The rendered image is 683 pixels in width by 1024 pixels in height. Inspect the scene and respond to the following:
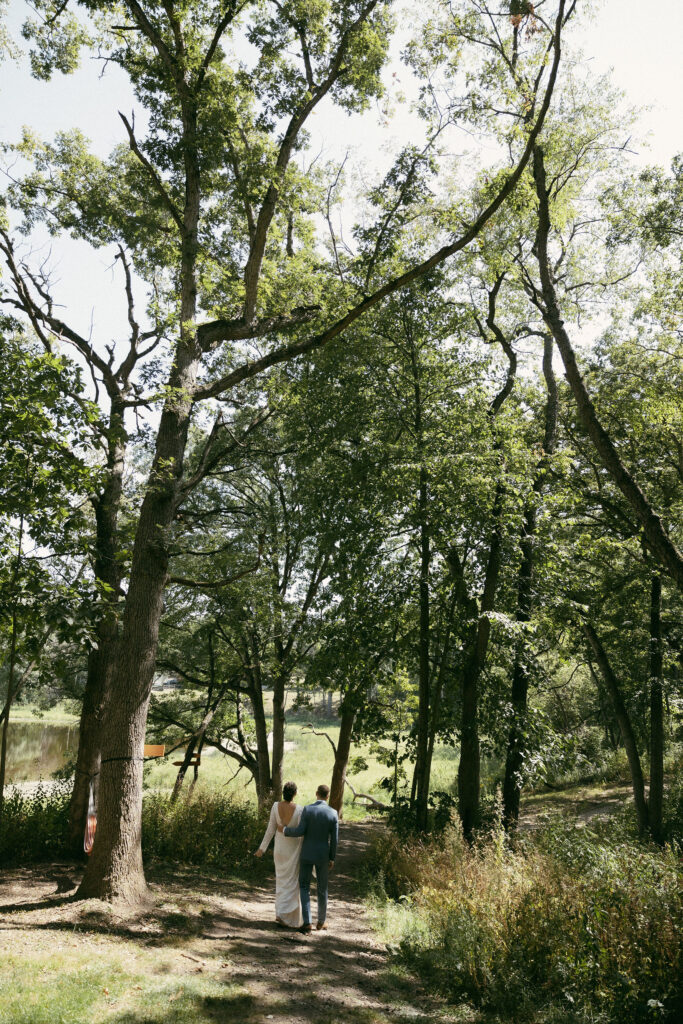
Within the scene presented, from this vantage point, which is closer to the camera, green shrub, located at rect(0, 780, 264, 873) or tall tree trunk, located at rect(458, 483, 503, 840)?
green shrub, located at rect(0, 780, 264, 873)

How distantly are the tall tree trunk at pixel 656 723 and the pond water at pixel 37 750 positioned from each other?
15.1 m

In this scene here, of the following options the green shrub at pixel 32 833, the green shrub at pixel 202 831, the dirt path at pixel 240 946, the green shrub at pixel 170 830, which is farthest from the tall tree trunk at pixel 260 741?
the dirt path at pixel 240 946

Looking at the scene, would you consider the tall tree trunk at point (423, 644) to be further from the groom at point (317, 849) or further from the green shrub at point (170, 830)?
the groom at point (317, 849)

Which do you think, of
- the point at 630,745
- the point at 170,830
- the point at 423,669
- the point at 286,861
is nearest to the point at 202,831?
the point at 170,830

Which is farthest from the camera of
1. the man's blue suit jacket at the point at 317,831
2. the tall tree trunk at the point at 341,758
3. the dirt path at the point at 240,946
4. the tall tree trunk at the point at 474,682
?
the tall tree trunk at the point at 341,758

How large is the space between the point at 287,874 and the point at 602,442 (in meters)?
6.89

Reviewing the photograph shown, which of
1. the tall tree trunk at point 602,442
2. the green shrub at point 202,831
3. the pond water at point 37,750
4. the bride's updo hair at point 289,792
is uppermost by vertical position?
the tall tree trunk at point 602,442

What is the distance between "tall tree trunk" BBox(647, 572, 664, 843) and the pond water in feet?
49.6

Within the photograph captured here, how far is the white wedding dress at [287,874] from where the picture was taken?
25.0ft

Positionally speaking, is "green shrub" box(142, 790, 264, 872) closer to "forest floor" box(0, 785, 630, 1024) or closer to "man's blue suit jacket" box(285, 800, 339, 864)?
"forest floor" box(0, 785, 630, 1024)

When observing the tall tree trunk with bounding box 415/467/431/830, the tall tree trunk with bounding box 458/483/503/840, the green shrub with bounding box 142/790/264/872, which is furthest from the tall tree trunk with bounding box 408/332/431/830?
the green shrub with bounding box 142/790/264/872

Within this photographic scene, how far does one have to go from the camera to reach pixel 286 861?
25.5 feet

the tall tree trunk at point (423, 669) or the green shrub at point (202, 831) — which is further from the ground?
the tall tree trunk at point (423, 669)

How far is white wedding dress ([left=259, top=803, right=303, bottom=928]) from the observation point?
300 inches
